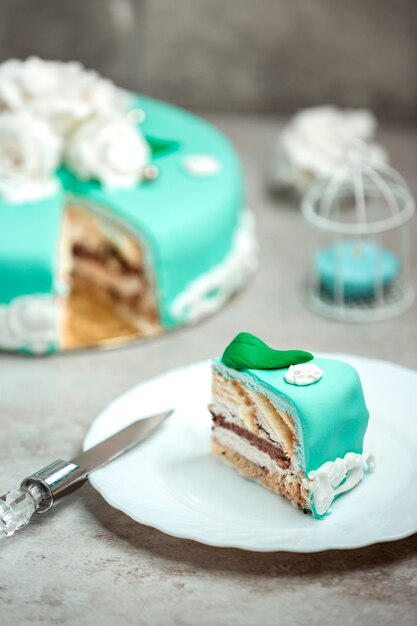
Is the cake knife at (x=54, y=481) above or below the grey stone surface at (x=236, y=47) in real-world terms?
below

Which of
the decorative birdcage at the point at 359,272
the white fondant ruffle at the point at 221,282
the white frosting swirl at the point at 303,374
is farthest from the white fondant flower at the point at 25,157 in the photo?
the white frosting swirl at the point at 303,374

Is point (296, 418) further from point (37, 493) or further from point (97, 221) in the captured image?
point (97, 221)

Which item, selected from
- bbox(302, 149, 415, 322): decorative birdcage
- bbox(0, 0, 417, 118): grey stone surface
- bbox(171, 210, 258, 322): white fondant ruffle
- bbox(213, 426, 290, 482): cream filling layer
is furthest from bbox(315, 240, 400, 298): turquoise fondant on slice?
bbox(0, 0, 417, 118): grey stone surface

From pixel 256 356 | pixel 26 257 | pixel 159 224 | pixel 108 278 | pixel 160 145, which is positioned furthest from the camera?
pixel 160 145

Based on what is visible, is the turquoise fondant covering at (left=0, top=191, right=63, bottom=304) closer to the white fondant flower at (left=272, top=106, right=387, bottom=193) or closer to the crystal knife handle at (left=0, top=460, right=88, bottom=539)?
the crystal knife handle at (left=0, top=460, right=88, bottom=539)

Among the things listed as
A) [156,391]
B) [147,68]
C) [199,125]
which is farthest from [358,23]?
[156,391]

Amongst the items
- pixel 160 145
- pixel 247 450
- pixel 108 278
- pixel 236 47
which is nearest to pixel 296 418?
pixel 247 450

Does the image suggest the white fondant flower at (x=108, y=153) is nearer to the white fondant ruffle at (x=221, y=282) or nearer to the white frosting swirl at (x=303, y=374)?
the white fondant ruffle at (x=221, y=282)
